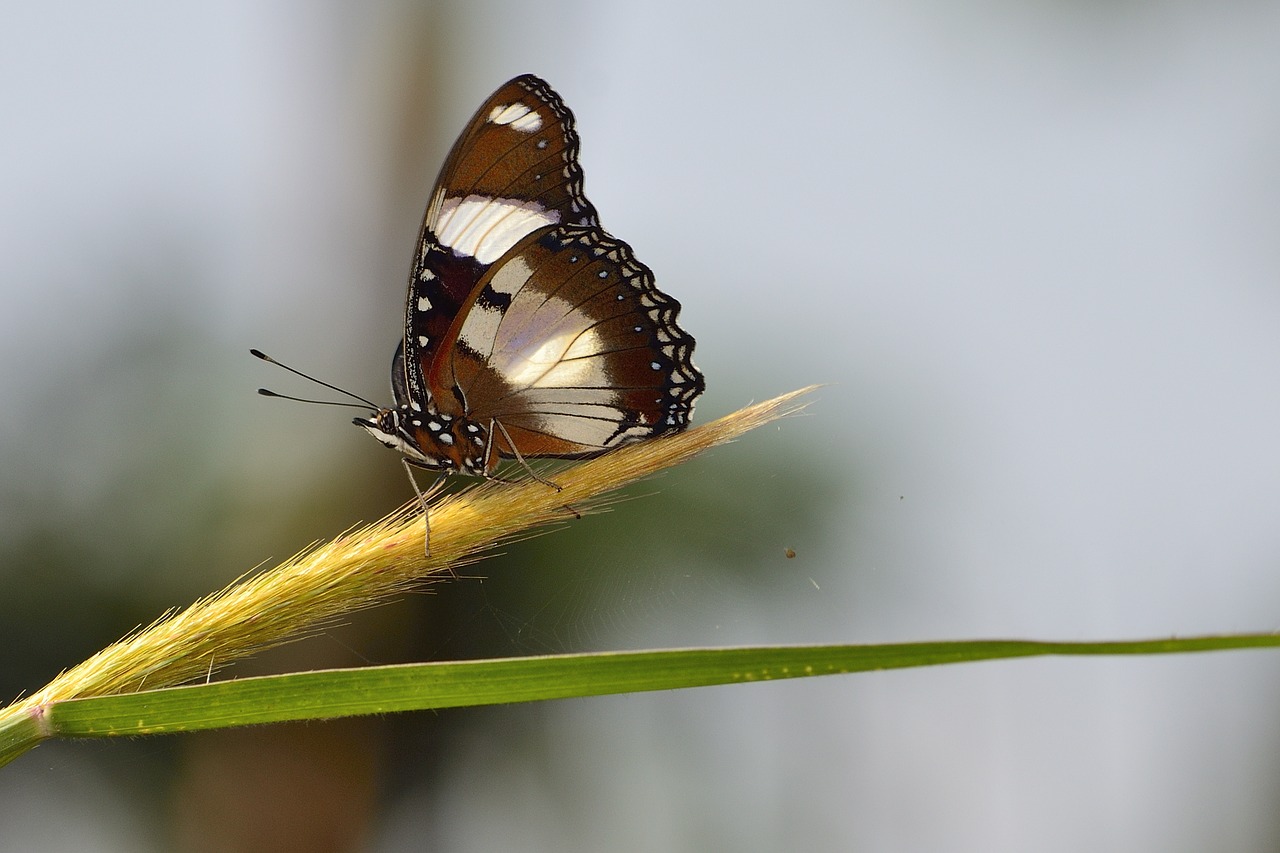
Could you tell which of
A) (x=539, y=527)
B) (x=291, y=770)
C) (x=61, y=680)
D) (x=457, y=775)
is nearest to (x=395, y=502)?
(x=291, y=770)

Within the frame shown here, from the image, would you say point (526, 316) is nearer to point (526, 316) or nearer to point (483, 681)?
point (526, 316)

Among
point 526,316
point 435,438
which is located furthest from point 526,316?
point 435,438

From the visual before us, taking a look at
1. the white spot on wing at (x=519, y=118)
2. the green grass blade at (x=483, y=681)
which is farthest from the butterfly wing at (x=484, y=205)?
the green grass blade at (x=483, y=681)

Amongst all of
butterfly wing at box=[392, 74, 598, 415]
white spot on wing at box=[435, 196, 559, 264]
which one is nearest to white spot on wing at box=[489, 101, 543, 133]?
butterfly wing at box=[392, 74, 598, 415]

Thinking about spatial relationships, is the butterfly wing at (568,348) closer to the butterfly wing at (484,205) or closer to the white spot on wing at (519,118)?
the butterfly wing at (484,205)

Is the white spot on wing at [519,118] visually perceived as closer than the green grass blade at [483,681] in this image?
No

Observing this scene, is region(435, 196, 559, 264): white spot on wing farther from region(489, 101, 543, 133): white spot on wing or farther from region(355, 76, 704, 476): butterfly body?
region(489, 101, 543, 133): white spot on wing

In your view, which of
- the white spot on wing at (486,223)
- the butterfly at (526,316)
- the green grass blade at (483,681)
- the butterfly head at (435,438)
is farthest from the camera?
the white spot on wing at (486,223)
